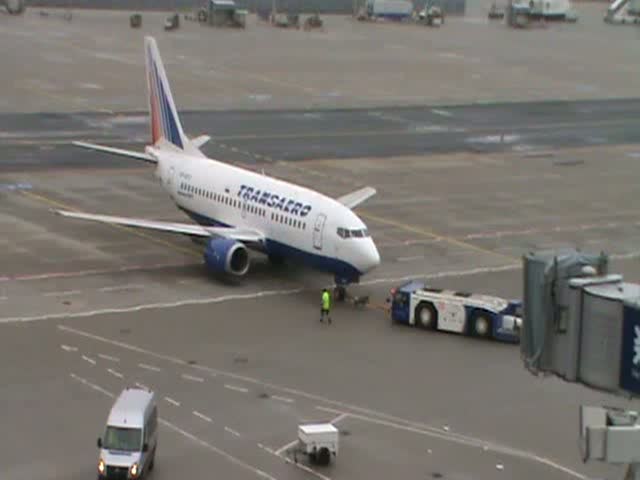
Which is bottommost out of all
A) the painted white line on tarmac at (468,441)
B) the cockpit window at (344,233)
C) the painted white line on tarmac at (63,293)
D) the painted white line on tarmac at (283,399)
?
the painted white line on tarmac at (468,441)

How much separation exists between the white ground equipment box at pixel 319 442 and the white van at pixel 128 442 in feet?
14.0

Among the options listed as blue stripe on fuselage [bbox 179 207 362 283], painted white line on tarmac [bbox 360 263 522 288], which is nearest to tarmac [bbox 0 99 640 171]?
painted white line on tarmac [bbox 360 263 522 288]

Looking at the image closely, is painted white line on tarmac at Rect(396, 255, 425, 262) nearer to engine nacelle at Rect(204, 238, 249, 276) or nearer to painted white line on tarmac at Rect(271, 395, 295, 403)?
engine nacelle at Rect(204, 238, 249, 276)

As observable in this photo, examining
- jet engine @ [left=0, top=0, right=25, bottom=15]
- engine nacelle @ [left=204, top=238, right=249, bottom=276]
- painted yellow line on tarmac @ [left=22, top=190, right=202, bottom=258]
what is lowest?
painted yellow line on tarmac @ [left=22, top=190, right=202, bottom=258]

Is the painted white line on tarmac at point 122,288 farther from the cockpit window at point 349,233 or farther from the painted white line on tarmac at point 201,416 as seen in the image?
the painted white line on tarmac at point 201,416

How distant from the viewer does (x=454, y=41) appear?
18688 cm

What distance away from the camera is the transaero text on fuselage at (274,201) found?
56.9 meters

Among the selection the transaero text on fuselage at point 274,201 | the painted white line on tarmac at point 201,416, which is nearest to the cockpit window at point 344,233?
the transaero text on fuselage at point 274,201

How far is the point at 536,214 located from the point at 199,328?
30.8m

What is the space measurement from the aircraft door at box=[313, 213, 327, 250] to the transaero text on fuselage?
0.84m

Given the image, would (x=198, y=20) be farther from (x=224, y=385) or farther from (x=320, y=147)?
(x=224, y=385)

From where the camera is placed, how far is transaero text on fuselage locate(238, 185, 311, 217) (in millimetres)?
56938

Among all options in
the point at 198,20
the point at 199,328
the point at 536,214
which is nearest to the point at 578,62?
the point at 198,20

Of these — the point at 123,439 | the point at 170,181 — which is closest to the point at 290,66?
the point at 170,181
